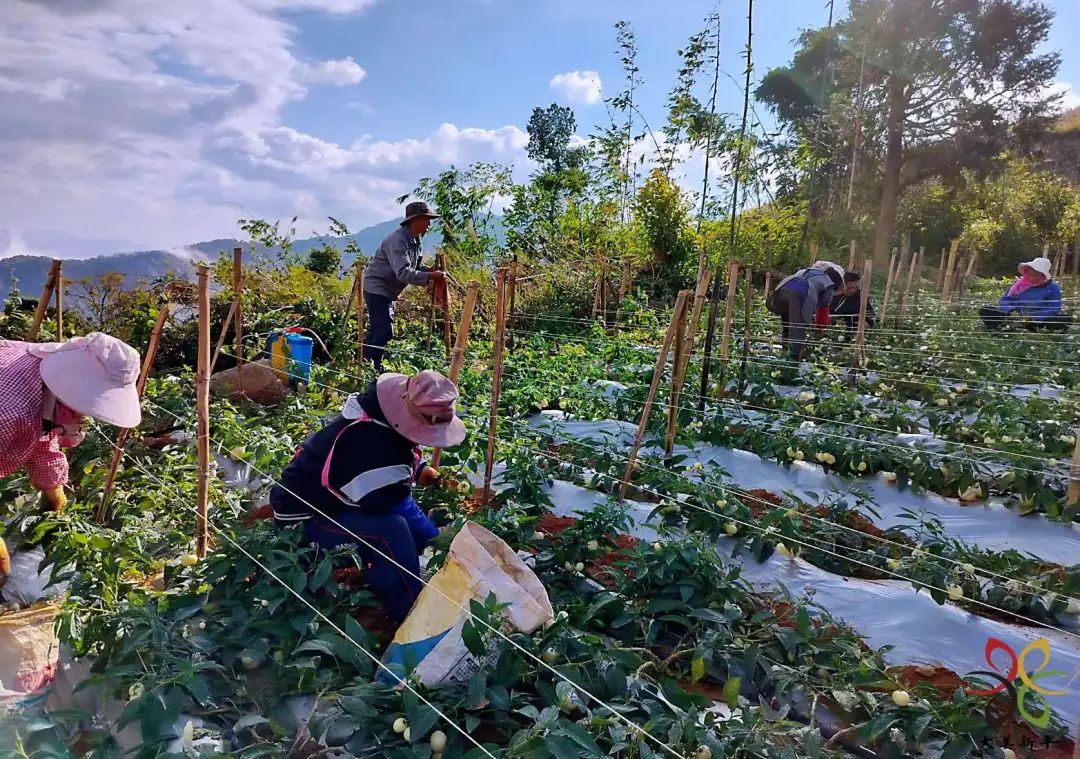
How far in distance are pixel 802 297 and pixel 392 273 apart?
144 inches

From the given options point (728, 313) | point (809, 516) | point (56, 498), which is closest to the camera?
point (56, 498)

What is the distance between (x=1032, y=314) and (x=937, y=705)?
284 inches

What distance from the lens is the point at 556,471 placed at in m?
3.58

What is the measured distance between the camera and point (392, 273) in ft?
17.4

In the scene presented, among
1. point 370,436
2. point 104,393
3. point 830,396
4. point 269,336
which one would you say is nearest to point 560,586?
point 370,436

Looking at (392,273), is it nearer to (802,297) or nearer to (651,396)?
(651,396)

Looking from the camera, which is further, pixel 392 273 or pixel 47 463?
pixel 392 273

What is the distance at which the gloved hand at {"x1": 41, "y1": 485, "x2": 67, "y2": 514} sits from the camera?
2480 millimetres

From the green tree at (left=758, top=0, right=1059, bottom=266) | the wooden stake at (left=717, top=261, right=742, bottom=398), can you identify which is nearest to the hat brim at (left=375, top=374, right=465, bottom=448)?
the wooden stake at (left=717, top=261, right=742, bottom=398)

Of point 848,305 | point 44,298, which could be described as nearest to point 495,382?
point 44,298

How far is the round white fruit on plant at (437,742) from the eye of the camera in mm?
1553

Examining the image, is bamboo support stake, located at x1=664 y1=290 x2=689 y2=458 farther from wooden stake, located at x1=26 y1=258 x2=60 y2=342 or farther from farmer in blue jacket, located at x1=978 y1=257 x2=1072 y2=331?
farmer in blue jacket, located at x1=978 y1=257 x2=1072 y2=331

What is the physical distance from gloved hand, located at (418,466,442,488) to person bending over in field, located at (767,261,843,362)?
4.19 m
